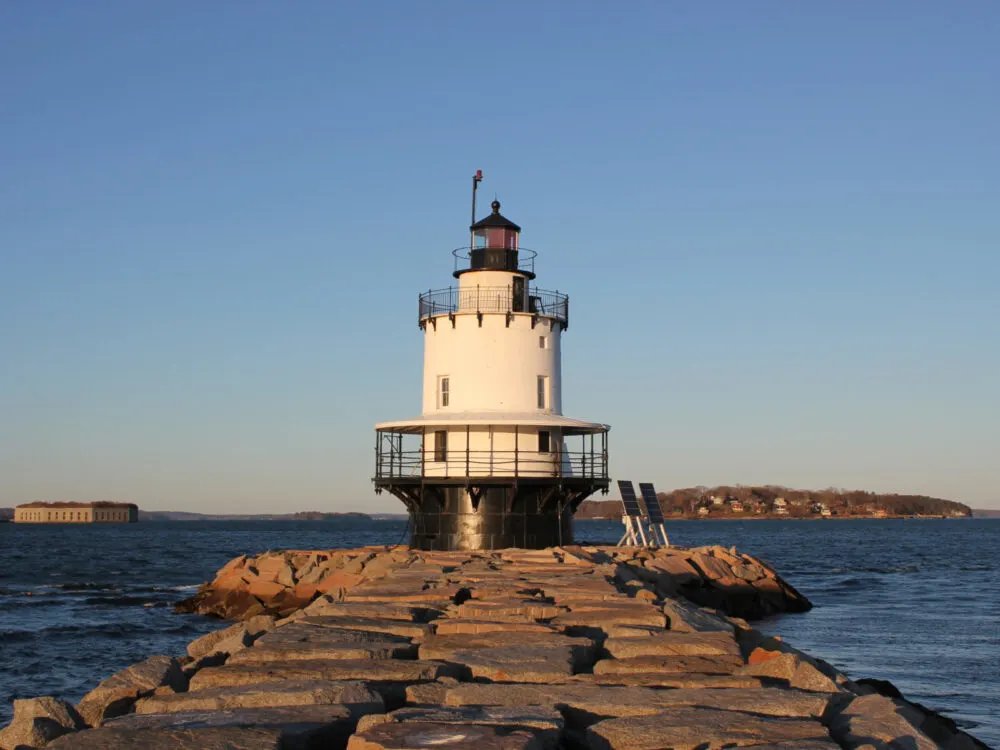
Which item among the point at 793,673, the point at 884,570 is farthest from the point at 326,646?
the point at 884,570

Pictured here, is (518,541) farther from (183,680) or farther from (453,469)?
(183,680)

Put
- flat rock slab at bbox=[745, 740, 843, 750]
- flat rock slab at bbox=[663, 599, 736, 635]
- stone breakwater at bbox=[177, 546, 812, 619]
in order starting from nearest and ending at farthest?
flat rock slab at bbox=[745, 740, 843, 750] → flat rock slab at bbox=[663, 599, 736, 635] → stone breakwater at bbox=[177, 546, 812, 619]

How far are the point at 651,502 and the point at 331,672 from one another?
2198 cm

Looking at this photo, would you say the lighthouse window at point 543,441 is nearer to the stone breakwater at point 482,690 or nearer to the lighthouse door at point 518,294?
the lighthouse door at point 518,294

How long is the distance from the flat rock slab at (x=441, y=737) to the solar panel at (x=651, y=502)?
22734 mm

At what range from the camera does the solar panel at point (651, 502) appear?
2850 cm

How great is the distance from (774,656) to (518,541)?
16.6 m

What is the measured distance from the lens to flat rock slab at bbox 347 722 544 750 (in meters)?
5.55

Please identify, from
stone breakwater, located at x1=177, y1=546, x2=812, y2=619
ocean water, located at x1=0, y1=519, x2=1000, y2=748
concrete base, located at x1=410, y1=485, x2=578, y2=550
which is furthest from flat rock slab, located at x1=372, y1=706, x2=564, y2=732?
concrete base, located at x1=410, y1=485, x2=578, y2=550

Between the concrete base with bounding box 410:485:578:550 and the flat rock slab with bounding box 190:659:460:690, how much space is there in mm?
17052

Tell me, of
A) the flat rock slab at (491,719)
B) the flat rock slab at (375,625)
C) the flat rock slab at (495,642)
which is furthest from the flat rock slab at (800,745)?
the flat rock slab at (375,625)

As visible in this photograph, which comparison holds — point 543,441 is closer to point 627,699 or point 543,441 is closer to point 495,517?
point 495,517

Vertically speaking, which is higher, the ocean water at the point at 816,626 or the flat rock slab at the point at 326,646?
the flat rock slab at the point at 326,646

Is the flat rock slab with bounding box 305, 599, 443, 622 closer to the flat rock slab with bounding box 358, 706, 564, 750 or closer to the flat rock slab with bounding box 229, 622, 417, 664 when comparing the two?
the flat rock slab with bounding box 229, 622, 417, 664
